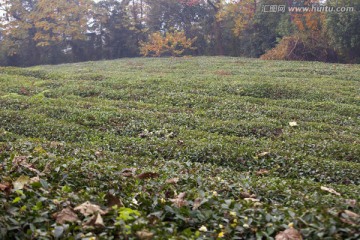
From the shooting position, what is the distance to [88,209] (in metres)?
4.48

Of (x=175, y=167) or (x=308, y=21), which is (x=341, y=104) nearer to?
(x=175, y=167)

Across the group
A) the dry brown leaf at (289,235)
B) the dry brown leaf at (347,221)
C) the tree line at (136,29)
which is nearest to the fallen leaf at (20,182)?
the dry brown leaf at (289,235)

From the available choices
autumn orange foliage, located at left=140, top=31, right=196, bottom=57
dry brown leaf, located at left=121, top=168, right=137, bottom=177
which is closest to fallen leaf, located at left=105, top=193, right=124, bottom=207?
dry brown leaf, located at left=121, top=168, right=137, bottom=177

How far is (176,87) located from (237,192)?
15.4 metres

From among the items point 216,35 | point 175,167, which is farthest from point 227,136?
point 216,35

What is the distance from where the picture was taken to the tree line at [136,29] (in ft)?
157

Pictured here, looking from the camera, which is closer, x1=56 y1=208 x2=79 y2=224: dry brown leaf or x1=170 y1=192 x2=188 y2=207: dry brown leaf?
x1=56 y1=208 x2=79 y2=224: dry brown leaf

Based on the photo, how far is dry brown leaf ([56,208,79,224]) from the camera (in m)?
4.28

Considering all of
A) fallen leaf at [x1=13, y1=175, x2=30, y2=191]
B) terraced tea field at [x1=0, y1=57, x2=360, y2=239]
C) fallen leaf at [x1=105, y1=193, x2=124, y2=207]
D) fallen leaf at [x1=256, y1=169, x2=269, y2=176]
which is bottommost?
fallen leaf at [x1=256, y1=169, x2=269, y2=176]

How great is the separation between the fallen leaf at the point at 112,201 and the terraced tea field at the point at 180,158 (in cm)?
2

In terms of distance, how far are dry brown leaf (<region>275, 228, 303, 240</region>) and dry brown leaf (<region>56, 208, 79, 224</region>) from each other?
6.91 ft

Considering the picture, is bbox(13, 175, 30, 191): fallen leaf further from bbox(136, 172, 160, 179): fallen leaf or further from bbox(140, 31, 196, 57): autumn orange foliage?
bbox(140, 31, 196, 57): autumn orange foliage

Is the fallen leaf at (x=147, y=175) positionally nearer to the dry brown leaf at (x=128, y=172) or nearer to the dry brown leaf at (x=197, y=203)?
the dry brown leaf at (x=128, y=172)

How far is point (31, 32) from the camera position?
52.7 meters
